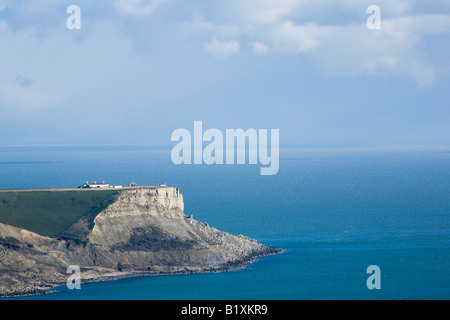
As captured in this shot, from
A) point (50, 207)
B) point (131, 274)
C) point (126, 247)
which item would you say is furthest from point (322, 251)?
point (50, 207)

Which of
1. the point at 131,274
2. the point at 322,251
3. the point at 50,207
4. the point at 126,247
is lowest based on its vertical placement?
the point at 131,274

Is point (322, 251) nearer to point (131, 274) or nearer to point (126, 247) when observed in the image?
point (126, 247)

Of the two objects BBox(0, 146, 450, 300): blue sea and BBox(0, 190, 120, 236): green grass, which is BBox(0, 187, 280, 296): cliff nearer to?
BBox(0, 190, 120, 236): green grass

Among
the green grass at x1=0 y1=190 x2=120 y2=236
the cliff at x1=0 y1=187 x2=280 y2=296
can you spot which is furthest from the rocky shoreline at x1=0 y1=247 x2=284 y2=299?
the green grass at x1=0 y1=190 x2=120 y2=236
